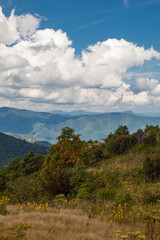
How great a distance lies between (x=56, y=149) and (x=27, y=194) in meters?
4.10

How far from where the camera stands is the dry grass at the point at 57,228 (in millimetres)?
3905

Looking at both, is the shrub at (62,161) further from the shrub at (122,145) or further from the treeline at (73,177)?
the shrub at (122,145)

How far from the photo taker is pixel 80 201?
7246 millimetres

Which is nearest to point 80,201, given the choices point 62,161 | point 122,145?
point 62,161

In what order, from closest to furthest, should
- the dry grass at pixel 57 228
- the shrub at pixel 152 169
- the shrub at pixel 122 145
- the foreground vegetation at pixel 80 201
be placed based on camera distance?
the dry grass at pixel 57 228, the foreground vegetation at pixel 80 201, the shrub at pixel 152 169, the shrub at pixel 122 145

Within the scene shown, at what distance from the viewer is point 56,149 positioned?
1282 centimetres

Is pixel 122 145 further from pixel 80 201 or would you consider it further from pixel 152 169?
pixel 80 201

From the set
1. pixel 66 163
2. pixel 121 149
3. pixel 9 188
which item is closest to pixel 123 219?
pixel 66 163

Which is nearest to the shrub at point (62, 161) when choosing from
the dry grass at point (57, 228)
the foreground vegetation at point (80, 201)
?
the foreground vegetation at point (80, 201)

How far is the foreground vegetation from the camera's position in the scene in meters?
4.30

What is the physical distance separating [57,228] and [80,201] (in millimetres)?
2913

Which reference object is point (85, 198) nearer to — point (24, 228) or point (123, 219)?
point (123, 219)

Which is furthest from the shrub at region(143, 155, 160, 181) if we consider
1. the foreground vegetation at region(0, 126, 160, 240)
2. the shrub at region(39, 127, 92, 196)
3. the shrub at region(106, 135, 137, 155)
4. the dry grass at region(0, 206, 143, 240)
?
the shrub at region(106, 135, 137, 155)

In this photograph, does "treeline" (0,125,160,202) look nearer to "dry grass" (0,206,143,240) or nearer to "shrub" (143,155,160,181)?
"shrub" (143,155,160,181)
